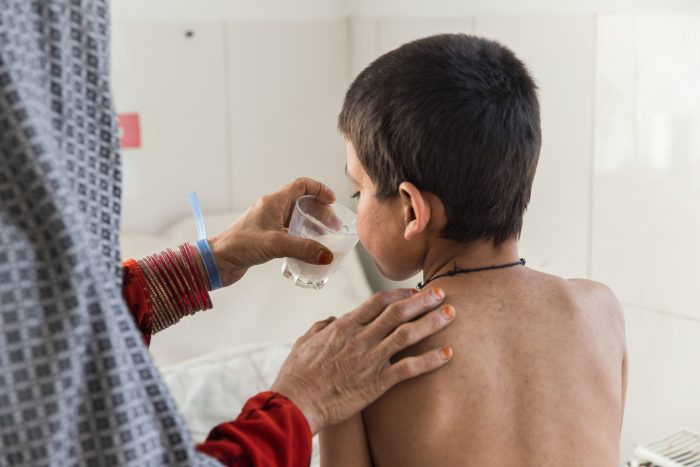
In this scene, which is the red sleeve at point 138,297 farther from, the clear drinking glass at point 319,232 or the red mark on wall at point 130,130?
the red mark on wall at point 130,130

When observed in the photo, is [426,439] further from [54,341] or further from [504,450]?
[54,341]

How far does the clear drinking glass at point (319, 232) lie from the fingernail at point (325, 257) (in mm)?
18

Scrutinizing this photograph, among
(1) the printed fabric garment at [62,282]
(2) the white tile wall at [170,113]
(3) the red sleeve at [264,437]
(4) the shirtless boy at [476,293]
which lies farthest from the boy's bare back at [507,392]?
(2) the white tile wall at [170,113]

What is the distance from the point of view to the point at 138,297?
1236mm

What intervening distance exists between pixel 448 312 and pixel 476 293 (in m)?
0.06

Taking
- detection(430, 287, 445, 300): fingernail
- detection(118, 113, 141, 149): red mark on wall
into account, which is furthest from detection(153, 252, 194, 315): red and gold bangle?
detection(118, 113, 141, 149): red mark on wall

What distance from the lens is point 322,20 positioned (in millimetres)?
2803

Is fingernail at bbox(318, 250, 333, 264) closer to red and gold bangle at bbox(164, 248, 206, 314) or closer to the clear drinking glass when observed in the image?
the clear drinking glass

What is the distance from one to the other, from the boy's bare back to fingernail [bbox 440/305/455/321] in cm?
2

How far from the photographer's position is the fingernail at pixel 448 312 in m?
0.99

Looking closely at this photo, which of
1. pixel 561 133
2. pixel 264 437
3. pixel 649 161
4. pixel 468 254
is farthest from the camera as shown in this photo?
pixel 561 133

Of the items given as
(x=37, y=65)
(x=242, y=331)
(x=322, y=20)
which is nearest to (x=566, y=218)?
(x=242, y=331)

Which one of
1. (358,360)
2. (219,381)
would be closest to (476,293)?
(358,360)

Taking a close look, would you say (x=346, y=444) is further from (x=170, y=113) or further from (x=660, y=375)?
(x=170, y=113)
